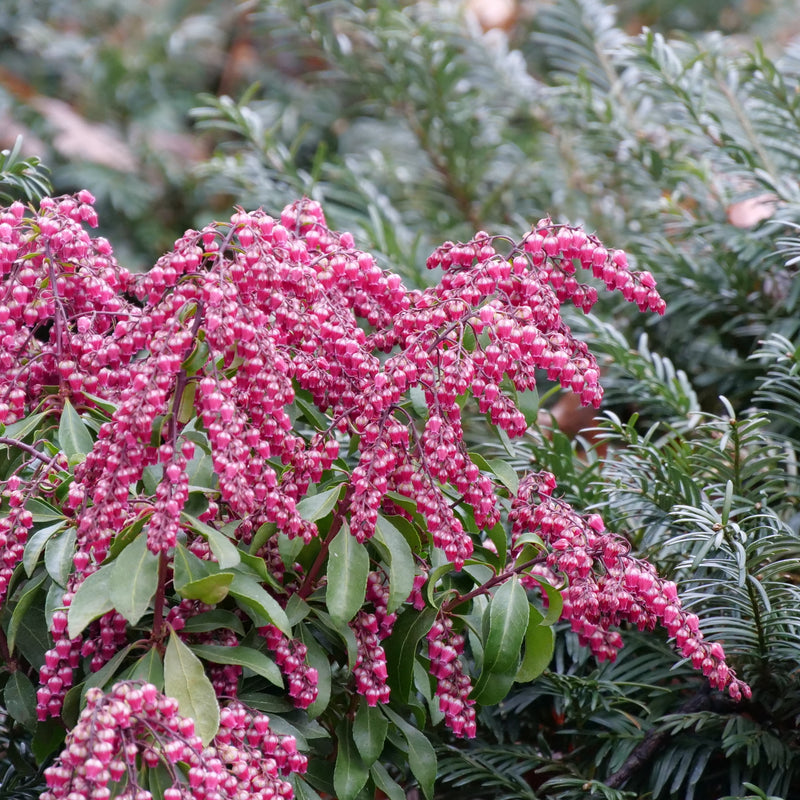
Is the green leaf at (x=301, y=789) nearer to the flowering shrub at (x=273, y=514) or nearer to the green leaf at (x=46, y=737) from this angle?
the flowering shrub at (x=273, y=514)

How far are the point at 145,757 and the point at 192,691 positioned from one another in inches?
2.8

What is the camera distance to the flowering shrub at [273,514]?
0.78 metres

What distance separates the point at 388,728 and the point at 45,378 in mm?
519

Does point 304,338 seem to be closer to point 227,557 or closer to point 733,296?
point 227,557

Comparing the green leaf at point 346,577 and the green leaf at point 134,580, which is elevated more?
the green leaf at point 134,580

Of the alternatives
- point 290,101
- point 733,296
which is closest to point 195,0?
point 290,101

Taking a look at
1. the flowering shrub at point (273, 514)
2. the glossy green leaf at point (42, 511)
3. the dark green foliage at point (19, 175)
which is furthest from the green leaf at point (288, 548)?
the dark green foliage at point (19, 175)

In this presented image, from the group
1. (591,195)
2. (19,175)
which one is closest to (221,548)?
(19,175)

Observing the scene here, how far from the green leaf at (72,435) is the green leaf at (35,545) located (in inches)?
3.1

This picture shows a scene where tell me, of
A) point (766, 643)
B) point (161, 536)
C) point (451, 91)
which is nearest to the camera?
point (161, 536)

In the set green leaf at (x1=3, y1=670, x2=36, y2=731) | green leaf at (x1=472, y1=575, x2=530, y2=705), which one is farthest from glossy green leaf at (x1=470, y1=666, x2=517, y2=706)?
green leaf at (x1=3, y1=670, x2=36, y2=731)

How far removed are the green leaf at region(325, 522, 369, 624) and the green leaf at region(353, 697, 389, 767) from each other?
150 millimetres

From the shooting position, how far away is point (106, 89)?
3312 mm

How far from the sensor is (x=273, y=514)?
0.82 meters
